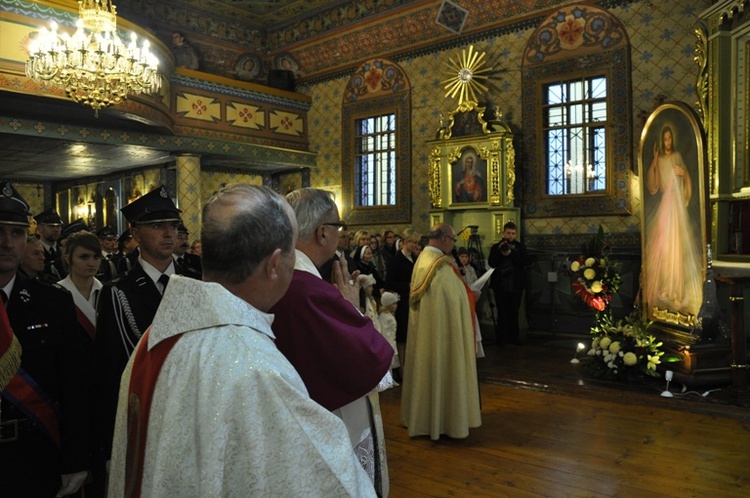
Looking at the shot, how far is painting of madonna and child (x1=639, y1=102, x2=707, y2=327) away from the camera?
620cm

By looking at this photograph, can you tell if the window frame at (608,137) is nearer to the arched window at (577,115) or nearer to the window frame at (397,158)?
the arched window at (577,115)

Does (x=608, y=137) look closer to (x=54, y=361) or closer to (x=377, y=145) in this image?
(x=377, y=145)

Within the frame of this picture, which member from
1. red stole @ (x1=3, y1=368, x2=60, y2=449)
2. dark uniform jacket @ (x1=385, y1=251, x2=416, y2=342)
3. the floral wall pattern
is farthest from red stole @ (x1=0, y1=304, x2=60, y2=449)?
the floral wall pattern

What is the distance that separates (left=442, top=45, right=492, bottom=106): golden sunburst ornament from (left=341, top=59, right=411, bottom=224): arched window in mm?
1299

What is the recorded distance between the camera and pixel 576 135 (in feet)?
32.1

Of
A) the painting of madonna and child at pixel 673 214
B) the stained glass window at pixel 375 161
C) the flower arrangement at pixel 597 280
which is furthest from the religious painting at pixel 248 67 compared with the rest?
the painting of madonna and child at pixel 673 214

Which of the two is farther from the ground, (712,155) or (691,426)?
(712,155)

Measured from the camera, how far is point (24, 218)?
94.2 inches

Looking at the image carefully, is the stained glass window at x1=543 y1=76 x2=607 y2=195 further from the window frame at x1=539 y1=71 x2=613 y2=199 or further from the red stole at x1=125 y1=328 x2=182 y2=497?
the red stole at x1=125 y1=328 x2=182 y2=497

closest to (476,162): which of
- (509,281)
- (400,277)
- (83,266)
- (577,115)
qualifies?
(577,115)

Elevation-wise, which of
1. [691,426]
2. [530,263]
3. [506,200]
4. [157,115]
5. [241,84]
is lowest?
[691,426]

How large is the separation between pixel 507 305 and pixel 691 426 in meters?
4.41

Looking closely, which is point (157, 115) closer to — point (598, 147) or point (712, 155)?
point (598, 147)

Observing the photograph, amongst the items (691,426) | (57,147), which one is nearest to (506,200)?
(691,426)
